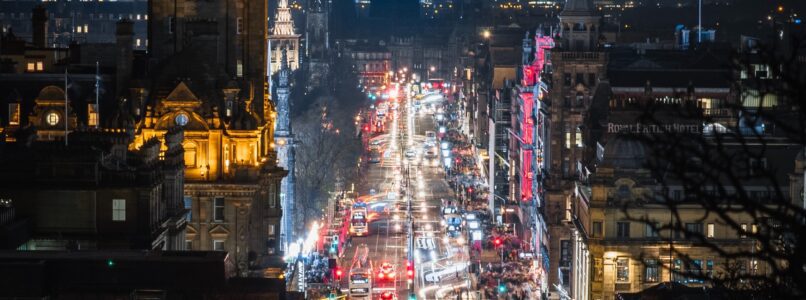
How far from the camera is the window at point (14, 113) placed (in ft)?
300

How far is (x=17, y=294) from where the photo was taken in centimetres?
5788

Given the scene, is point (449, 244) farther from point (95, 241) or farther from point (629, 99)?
point (95, 241)

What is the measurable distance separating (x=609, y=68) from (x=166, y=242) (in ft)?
205

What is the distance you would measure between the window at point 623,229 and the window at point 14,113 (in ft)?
102

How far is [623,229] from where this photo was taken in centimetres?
9988

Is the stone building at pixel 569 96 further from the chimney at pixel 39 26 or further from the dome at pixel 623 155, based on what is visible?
the chimney at pixel 39 26

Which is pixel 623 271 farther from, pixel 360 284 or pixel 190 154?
pixel 360 284

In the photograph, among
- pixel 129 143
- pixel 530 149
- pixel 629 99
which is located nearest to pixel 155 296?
pixel 129 143

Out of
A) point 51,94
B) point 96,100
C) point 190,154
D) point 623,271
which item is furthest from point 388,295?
point 51,94

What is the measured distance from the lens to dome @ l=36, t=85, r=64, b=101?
3551 inches

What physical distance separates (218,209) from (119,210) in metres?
20.4

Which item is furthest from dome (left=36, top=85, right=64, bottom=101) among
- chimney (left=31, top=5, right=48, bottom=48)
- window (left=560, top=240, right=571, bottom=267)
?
window (left=560, top=240, right=571, bottom=267)

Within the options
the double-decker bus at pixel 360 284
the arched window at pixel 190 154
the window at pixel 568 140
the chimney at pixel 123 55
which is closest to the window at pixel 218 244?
the arched window at pixel 190 154

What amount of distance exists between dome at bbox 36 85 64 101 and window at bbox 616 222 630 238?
29.5m
